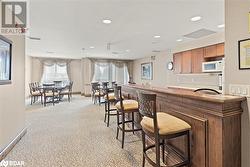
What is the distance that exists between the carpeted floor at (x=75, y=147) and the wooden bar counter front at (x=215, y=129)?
969 millimetres

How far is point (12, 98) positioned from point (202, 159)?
296cm

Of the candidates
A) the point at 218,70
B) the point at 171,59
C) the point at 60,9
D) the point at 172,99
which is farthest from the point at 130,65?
the point at 172,99

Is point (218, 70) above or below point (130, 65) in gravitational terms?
below

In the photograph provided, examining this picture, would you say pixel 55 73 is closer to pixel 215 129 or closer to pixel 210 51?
pixel 210 51

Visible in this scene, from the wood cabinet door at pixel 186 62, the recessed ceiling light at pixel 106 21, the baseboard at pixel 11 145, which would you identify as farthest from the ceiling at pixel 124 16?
the baseboard at pixel 11 145

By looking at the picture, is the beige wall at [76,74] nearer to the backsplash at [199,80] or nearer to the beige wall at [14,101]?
the backsplash at [199,80]

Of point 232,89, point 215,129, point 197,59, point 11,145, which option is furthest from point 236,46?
point 197,59

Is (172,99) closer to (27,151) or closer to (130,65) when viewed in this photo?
(27,151)

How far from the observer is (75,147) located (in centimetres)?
278

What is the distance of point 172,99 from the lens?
2.07 metres

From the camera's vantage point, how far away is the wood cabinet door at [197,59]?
5.04 meters

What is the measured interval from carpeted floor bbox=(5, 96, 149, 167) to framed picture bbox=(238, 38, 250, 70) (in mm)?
1757

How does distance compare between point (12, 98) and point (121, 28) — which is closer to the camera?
point (12, 98)

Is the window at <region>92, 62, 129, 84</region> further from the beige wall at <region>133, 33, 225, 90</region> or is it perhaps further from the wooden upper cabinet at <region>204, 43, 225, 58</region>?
the wooden upper cabinet at <region>204, 43, 225, 58</region>
